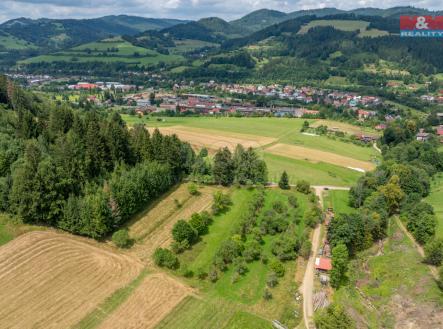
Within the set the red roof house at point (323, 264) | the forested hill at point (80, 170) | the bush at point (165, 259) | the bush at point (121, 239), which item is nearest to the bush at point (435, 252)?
the red roof house at point (323, 264)

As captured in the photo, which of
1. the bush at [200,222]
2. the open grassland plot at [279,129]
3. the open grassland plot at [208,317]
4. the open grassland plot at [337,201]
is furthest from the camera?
the open grassland plot at [279,129]

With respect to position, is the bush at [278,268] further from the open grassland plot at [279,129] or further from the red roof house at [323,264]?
the open grassland plot at [279,129]

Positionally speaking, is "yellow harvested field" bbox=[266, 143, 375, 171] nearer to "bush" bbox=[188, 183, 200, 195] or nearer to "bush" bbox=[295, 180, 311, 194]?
"bush" bbox=[295, 180, 311, 194]

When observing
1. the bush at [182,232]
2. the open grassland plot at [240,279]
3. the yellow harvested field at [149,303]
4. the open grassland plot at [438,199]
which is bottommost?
the open grassland plot at [240,279]

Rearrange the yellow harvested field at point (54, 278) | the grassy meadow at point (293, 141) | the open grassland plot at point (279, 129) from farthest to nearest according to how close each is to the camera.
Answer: the open grassland plot at point (279, 129) → the grassy meadow at point (293, 141) → the yellow harvested field at point (54, 278)

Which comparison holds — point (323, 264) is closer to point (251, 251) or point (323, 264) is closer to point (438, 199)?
point (251, 251)

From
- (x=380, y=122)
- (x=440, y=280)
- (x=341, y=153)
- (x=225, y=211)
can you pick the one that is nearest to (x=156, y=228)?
(x=225, y=211)

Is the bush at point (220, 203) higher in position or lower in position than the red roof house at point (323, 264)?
higher

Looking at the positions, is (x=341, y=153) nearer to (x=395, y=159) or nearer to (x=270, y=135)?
(x=395, y=159)
